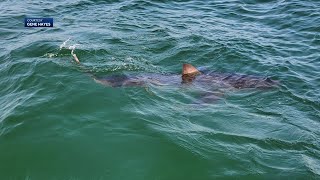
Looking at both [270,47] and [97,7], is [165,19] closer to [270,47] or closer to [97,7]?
[97,7]

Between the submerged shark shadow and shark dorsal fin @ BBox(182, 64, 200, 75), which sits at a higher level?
shark dorsal fin @ BBox(182, 64, 200, 75)

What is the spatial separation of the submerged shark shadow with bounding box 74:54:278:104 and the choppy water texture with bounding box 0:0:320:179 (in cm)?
25

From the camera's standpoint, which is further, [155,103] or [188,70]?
[188,70]

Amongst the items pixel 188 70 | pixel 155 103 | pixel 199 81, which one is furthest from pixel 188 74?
pixel 155 103

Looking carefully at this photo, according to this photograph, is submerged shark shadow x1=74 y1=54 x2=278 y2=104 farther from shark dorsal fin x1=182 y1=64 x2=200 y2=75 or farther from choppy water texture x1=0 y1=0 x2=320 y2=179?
choppy water texture x1=0 y1=0 x2=320 y2=179

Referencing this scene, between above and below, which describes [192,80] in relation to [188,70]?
below

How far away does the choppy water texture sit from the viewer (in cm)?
614

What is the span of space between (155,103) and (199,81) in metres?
1.65

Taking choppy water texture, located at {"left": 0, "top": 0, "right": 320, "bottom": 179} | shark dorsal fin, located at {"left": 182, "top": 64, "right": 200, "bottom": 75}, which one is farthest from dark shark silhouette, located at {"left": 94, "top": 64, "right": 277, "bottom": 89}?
choppy water texture, located at {"left": 0, "top": 0, "right": 320, "bottom": 179}

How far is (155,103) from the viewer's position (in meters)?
7.91

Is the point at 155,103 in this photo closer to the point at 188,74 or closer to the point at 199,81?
the point at 188,74

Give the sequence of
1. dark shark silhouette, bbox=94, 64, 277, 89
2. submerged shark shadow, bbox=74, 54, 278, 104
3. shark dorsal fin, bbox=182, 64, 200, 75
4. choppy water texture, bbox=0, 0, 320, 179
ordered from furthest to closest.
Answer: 1. shark dorsal fin, bbox=182, 64, 200, 75
2. dark shark silhouette, bbox=94, 64, 277, 89
3. submerged shark shadow, bbox=74, 54, 278, 104
4. choppy water texture, bbox=0, 0, 320, 179

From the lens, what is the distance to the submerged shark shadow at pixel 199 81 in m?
8.66

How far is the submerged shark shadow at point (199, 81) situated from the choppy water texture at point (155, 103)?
250 millimetres
